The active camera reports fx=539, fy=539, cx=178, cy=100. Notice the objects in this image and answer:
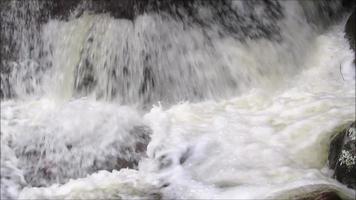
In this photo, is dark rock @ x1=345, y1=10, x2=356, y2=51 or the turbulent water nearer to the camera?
the turbulent water

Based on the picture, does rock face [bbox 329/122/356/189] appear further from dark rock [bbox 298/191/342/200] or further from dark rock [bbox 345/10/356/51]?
dark rock [bbox 345/10/356/51]

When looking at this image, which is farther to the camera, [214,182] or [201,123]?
[201,123]

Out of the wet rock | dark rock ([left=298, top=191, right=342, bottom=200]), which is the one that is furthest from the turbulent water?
dark rock ([left=298, top=191, right=342, bottom=200])

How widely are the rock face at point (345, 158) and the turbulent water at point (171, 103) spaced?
10 centimetres

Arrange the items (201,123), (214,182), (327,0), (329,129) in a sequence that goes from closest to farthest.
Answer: (214,182), (329,129), (201,123), (327,0)

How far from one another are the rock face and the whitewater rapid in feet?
0.25

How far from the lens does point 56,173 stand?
5105 millimetres

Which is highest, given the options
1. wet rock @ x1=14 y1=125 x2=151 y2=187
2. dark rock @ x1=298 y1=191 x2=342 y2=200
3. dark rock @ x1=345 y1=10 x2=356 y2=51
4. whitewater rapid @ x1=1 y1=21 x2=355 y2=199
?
dark rock @ x1=345 y1=10 x2=356 y2=51

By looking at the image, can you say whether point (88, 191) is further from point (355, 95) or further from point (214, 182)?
point (355, 95)

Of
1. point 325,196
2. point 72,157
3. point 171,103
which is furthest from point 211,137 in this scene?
point 325,196

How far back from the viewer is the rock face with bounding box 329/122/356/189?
4.18 metres

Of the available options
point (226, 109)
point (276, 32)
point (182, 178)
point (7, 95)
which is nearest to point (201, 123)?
point (226, 109)

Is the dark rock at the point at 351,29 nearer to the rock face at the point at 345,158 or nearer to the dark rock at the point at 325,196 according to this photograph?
the rock face at the point at 345,158

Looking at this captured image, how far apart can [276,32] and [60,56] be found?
263cm
